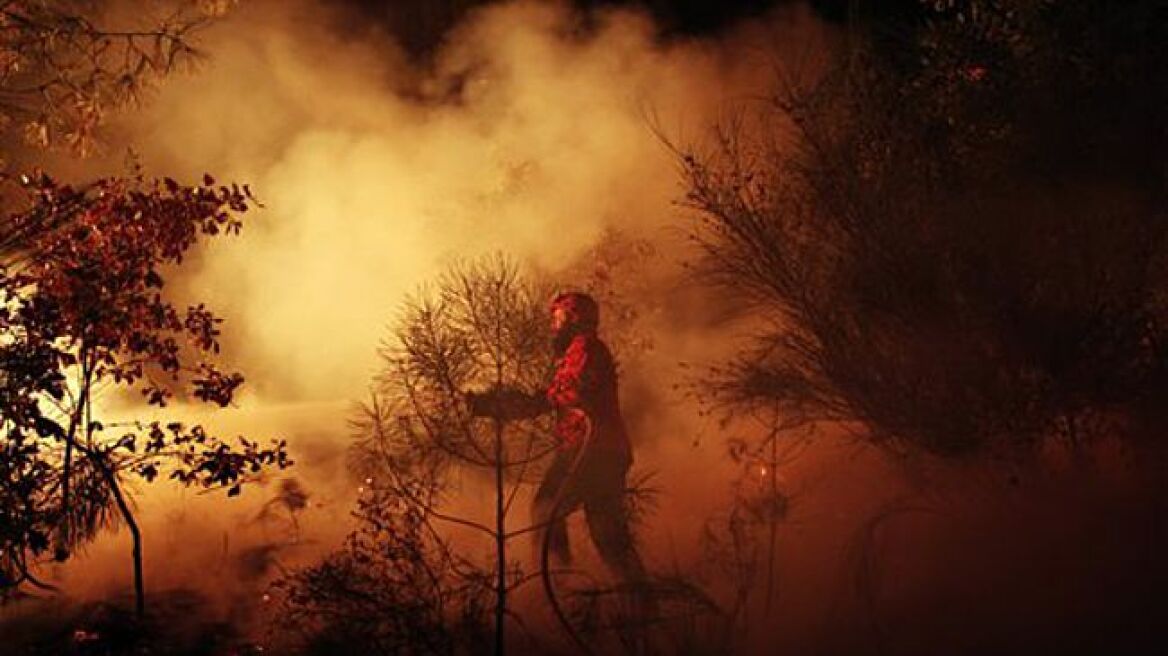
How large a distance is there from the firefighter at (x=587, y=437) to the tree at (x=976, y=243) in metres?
1.14

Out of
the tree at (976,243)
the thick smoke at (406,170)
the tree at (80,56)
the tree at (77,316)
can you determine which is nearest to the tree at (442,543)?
the tree at (77,316)

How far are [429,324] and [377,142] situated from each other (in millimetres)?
7660

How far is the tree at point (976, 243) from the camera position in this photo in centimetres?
688

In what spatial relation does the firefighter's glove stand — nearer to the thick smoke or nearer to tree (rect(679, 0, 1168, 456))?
tree (rect(679, 0, 1168, 456))

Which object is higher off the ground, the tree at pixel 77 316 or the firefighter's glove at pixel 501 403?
the tree at pixel 77 316

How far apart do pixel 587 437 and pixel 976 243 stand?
279cm

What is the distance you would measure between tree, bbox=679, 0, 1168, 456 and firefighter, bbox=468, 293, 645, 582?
1141mm

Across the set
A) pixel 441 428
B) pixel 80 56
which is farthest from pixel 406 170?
pixel 441 428

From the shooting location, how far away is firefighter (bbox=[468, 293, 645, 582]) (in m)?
7.06

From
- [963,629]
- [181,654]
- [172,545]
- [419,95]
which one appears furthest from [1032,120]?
[419,95]

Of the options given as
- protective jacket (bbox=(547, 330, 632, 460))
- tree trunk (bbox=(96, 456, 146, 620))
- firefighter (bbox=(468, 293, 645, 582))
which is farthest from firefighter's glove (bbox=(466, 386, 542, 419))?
tree trunk (bbox=(96, 456, 146, 620))

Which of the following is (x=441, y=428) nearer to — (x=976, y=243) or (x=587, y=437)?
(x=587, y=437)

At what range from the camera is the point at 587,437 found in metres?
7.26

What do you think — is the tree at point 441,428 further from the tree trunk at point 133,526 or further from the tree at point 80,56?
the tree at point 80,56
